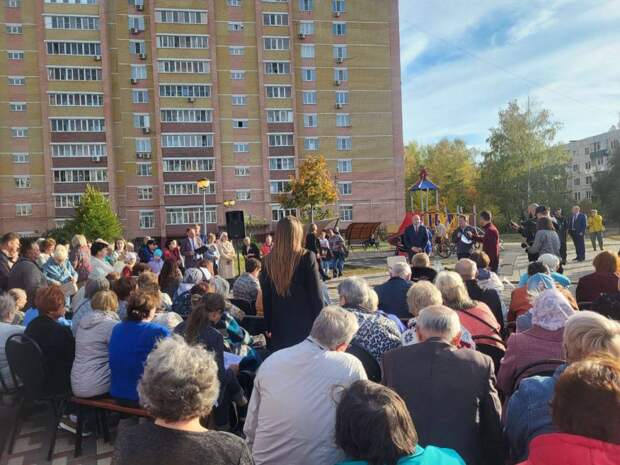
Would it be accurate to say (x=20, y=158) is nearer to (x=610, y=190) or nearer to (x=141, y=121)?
(x=141, y=121)

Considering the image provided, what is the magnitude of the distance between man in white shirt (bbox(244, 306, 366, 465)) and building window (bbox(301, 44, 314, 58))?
54.6 metres

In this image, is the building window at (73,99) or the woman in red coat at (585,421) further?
the building window at (73,99)

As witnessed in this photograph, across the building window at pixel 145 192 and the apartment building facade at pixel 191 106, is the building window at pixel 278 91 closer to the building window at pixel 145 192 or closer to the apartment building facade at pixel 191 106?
the apartment building facade at pixel 191 106

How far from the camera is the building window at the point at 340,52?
54.5 metres

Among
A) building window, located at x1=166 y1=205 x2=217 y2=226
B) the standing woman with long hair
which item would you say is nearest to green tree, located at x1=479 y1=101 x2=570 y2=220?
building window, located at x1=166 y1=205 x2=217 y2=226

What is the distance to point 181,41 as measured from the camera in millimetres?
50750

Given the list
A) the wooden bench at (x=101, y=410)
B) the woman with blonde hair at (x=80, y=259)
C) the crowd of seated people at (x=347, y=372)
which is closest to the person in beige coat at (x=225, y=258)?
the woman with blonde hair at (x=80, y=259)

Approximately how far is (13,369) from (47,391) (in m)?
0.35

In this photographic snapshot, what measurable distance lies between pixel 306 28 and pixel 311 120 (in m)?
9.66

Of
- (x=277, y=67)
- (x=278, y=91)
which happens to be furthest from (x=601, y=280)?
(x=277, y=67)

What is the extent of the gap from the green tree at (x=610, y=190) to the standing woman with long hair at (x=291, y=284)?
2127 inches

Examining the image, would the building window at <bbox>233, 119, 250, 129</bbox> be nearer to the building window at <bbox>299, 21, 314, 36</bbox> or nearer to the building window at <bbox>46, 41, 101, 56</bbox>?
the building window at <bbox>299, 21, 314, 36</bbox>

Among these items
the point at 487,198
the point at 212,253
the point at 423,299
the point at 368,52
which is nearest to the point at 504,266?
the point at 212,253

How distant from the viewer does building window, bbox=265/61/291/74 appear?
52812 mm
